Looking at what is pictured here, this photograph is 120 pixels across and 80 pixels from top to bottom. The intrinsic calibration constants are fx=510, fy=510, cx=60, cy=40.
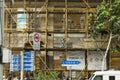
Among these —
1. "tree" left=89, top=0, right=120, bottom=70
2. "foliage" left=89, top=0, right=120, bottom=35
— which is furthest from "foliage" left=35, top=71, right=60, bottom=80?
"foliage" left=89, top=0, right=120, bottom=35

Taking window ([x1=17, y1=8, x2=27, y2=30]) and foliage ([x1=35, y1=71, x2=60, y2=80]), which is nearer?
foliage ([x1=35, y1=71, x2=60, y2=80])

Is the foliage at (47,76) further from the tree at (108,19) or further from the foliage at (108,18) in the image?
the foliage at (108,18)

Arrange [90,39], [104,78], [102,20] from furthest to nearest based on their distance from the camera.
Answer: [90,39] → [102,20] → [104,78]

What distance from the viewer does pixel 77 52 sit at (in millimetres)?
34250

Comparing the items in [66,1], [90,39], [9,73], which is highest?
[66,1]

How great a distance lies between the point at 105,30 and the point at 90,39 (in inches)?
83.1

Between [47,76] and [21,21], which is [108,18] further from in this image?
[21,21]

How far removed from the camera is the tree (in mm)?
30516

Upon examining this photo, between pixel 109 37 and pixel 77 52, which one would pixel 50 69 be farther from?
pixel 109 37

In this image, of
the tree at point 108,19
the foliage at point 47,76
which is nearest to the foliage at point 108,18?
the tree at point 108,19

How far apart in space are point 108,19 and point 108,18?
2.6 inches

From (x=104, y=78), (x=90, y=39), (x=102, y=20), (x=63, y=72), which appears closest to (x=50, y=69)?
(x=63, y=72)

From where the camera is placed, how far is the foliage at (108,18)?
30.5 meters

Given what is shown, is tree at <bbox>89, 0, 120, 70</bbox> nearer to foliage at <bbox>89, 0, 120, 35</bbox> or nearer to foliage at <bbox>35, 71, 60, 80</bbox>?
foliage at <bbox>89, 0, 120, 35</bbox>
